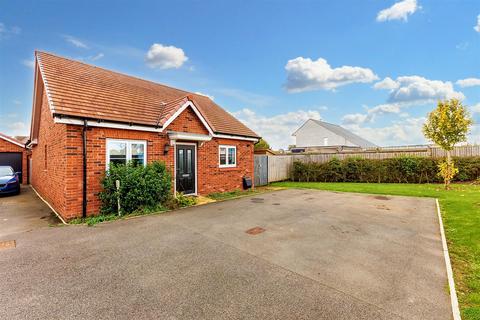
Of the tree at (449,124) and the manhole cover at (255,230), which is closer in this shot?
the manhole cover at (255,230)

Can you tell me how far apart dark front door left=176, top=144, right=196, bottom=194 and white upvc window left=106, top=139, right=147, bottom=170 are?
5.74 feet

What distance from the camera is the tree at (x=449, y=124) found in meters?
12.1

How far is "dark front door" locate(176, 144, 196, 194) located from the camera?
10.2 m

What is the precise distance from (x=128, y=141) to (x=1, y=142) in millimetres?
17618

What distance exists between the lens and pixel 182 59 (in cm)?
1645

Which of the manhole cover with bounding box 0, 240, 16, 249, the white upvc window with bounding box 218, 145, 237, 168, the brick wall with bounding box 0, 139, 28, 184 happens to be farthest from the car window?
the white upvc window with bounding box 218, 145, 237, 168

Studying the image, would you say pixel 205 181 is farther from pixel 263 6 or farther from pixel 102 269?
pixel 263 6

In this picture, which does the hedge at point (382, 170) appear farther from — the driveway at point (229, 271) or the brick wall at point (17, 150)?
the brick wall at point (17, 150)

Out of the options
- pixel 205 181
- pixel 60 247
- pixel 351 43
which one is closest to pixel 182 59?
pixel 205 181

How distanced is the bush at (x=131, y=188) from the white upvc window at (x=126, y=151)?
1.69ft

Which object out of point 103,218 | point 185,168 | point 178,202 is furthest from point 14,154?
point 178,202

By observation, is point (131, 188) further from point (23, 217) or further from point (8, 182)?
point (8, 182)

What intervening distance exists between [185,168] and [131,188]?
11.0 feet

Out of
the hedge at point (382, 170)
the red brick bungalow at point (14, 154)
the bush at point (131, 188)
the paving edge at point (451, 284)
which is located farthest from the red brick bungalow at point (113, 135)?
the paving edge at point (451, 284)
